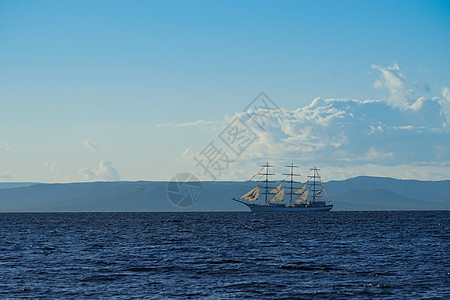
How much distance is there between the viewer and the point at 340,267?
151ft

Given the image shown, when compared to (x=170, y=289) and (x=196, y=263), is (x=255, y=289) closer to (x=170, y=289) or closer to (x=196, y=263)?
(x=170, y=289)

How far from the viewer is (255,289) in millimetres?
36250

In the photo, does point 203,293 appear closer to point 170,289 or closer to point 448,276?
point 170,289

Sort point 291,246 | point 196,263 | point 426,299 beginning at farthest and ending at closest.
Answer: point 291,246 → point 196,263 → point 426,299

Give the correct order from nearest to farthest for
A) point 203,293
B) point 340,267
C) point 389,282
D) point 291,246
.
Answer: point 203,293 → point 389,282 → point 340,267 → point 291,246

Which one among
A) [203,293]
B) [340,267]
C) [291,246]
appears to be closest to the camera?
[203,293]

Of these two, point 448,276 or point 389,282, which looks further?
point 448,276

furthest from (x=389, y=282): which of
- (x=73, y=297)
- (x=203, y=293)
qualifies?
(x=73, y=297)

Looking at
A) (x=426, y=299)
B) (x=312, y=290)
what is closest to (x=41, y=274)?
(x=312, y=290)

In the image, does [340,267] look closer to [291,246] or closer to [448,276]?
[448,276]

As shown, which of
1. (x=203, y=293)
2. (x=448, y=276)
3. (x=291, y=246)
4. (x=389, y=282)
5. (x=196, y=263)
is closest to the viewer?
(x=203, y=293)

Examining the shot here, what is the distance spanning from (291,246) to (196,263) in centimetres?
1935

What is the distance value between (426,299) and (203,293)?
43.3 ft

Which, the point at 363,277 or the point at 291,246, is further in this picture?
the point at 291,246
